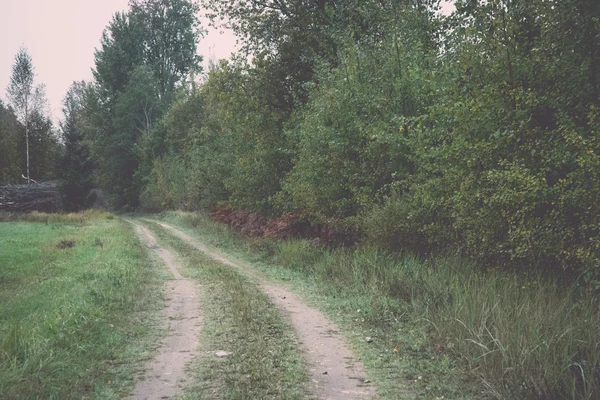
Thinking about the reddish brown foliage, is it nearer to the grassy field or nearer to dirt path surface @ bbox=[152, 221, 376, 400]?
the grassy field

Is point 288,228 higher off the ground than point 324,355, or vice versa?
point 288,228

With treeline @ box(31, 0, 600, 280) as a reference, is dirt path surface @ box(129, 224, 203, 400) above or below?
below

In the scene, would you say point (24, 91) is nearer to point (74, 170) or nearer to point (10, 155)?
point (10, 155)

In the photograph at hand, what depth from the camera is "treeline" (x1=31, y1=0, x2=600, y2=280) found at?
661cm

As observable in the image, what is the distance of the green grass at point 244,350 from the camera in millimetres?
4797

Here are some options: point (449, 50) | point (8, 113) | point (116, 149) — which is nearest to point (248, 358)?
point (449, 50)

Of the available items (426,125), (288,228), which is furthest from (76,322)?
(288,228)

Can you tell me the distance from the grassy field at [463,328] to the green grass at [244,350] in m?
1.07

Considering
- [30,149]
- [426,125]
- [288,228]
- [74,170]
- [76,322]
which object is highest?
[30,149]

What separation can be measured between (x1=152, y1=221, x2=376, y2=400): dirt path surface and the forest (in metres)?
1.47

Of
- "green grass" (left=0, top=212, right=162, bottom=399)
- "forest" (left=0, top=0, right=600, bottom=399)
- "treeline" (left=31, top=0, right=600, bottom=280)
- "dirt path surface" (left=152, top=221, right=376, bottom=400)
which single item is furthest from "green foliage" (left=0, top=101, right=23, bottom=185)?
"dirt path surface" (left=152, top=221, right=376, bottom=400)

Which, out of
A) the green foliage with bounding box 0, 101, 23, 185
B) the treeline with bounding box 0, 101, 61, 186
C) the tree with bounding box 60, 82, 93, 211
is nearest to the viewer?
the tree with bounding box 60, 82, 93, 211

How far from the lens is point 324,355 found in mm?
6031

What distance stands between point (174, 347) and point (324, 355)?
7.26 feet
